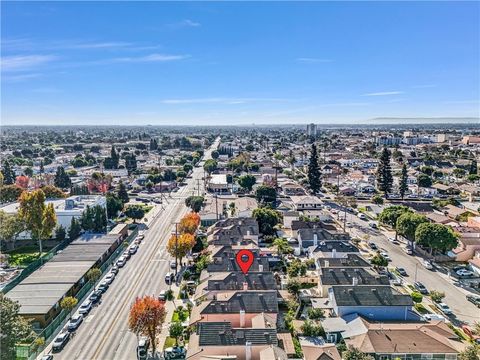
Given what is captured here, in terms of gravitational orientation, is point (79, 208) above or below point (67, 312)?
above

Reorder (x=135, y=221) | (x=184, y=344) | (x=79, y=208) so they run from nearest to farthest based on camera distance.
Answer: (x=184, y=344) < (x=79, y=208) < (x=135, y=221)

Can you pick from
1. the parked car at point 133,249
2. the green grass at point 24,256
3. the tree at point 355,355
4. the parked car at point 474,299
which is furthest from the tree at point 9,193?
the parked car at point 474,299

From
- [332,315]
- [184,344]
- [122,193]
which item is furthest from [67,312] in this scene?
[122,193]

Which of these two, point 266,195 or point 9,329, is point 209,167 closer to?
point 266,195

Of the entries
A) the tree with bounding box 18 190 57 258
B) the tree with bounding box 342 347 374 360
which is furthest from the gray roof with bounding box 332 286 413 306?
the tree with bounding box 18 190 57 258

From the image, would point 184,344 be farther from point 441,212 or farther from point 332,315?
point 441,212

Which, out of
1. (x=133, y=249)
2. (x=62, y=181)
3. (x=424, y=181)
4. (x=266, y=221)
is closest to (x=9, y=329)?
(x=133, y=249)
